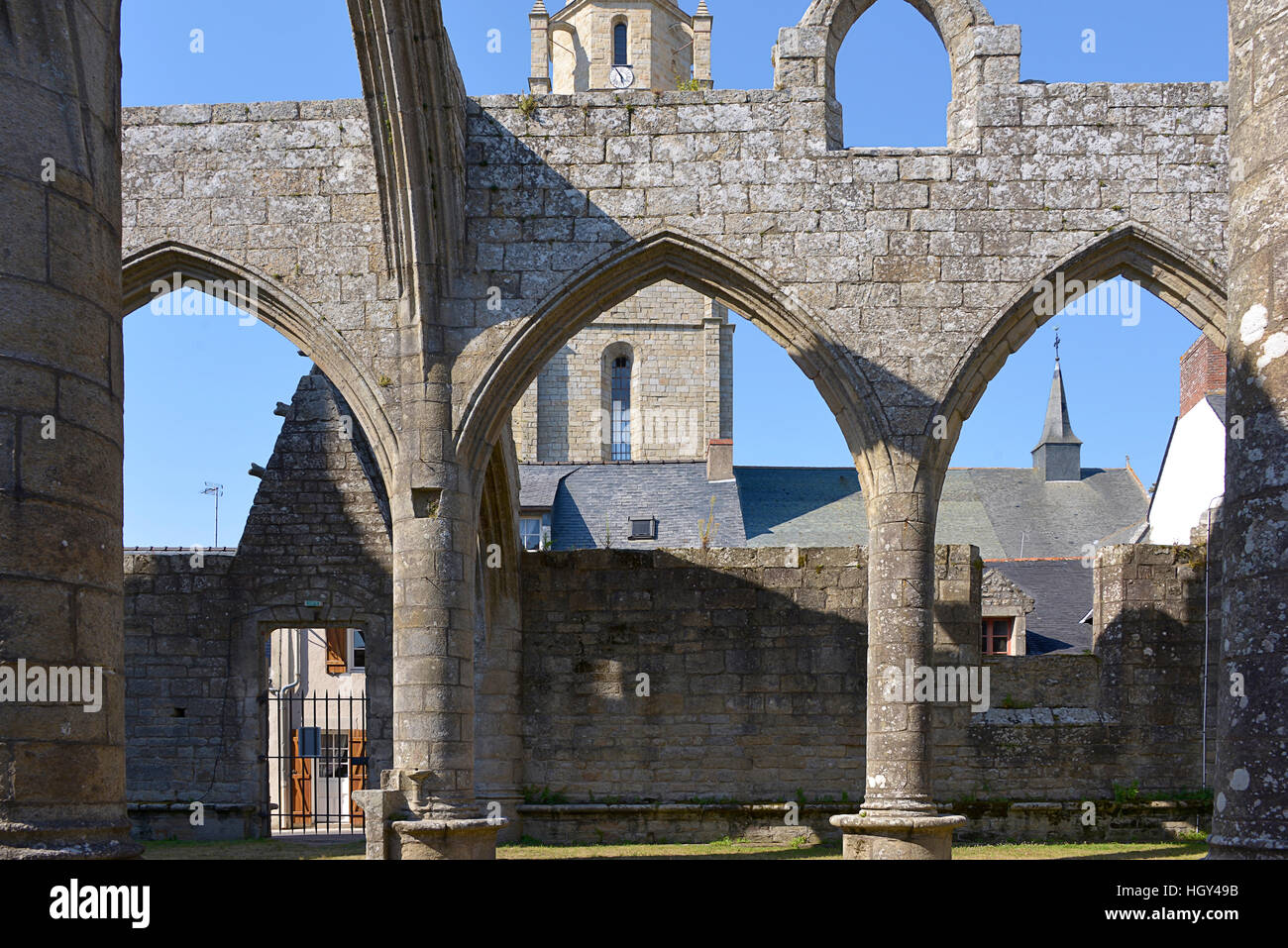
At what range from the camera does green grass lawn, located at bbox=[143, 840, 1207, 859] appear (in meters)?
9.45

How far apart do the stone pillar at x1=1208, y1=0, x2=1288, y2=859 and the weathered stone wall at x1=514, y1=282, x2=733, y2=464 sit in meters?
22.4

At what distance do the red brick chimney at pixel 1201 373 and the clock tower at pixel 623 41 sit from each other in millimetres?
10472

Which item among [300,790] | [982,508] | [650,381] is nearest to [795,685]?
[300,790]

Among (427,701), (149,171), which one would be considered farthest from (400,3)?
(427,701)

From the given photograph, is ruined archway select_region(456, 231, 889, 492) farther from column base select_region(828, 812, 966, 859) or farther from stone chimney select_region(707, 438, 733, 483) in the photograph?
stone chimney select_region(707, 438, 733, 483)

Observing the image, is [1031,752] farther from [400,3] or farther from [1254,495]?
[1254,495]

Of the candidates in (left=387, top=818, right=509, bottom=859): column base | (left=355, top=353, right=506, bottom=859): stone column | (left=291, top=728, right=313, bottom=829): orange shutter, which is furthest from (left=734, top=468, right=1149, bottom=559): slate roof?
(left=387, top=818, right=509, bottom=859): column base

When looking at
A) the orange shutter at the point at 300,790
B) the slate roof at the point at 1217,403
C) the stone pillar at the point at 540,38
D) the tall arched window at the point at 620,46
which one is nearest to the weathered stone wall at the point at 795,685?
the orange shutter at the point at 300,790

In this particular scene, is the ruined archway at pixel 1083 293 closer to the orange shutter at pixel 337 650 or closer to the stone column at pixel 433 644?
the stone column at pixel 433 644

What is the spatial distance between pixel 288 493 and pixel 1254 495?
9.26 m

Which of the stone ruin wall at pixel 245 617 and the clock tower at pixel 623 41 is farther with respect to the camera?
the clock tower at pixel 623 41

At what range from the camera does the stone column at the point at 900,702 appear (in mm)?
7332
